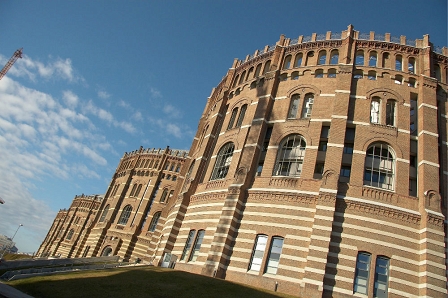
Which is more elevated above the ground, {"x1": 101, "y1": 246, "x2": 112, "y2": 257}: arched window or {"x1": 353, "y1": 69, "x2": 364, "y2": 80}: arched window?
{"x1": 353, "y1": 69, "x2": 364, "y2": 80}: arched window

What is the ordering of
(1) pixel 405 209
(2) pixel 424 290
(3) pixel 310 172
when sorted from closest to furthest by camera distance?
(2) pixel 424 290
(1) pixel 405 209
(3) pixel 310 172

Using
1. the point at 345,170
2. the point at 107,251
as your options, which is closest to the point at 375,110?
the point at 345,170

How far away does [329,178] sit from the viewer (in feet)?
62.0

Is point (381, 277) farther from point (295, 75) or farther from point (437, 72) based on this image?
point (437, 72)

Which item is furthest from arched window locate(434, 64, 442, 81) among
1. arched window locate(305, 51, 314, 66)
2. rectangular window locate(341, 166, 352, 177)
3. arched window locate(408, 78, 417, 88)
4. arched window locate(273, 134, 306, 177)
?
arched window locate(273, 134, 306, 177)

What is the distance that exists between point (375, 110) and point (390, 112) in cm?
104

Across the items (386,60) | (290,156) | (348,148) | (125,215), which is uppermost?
(386,60)

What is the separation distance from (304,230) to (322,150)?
632 centimetres

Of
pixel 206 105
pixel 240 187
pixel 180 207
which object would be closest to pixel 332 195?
pixel 240 187

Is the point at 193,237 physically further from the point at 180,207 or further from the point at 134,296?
the point at 134,296

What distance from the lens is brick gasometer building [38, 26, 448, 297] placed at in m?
16.9

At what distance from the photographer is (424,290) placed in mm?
15766

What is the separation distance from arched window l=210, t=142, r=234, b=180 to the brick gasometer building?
0.40 ft

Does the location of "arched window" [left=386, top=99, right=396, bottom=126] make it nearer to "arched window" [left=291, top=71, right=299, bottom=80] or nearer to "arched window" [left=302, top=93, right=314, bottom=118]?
"arched window" [left=302, top=93, right=314, bottom=118]
